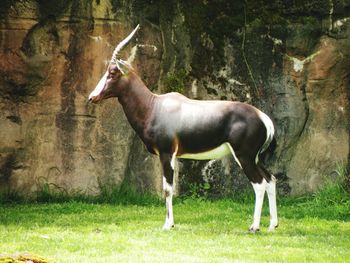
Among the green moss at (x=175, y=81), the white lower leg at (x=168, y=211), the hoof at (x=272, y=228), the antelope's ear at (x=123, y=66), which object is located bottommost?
the hoof at (x=272, y=228)

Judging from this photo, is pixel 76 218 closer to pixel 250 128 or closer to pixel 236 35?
pixel 250 128

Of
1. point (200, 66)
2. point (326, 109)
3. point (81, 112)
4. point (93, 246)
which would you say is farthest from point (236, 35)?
point (93, 246)

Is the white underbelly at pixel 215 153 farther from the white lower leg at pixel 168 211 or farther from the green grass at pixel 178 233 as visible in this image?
the green grass at pixel 178 233

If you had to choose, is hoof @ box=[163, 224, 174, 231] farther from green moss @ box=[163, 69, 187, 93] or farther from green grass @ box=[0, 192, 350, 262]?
green moss @ box=[163, 69, 187, 93]

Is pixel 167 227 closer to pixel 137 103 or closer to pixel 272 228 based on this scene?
pixel 272 228

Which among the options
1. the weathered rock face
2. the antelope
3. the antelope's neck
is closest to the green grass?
the antelope

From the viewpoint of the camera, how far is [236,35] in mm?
14195

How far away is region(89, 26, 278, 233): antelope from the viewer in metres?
10.8

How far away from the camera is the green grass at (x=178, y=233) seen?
8648 mm

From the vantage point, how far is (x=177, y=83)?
46.4 feet

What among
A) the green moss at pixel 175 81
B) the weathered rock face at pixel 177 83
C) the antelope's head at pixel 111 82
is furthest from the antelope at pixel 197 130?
the green moss at pixel 175 81

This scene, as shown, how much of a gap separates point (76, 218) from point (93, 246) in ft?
8.42

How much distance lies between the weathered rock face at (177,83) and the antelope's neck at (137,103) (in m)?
2.57

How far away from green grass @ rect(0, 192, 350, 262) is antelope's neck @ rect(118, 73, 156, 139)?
1.42 metres
